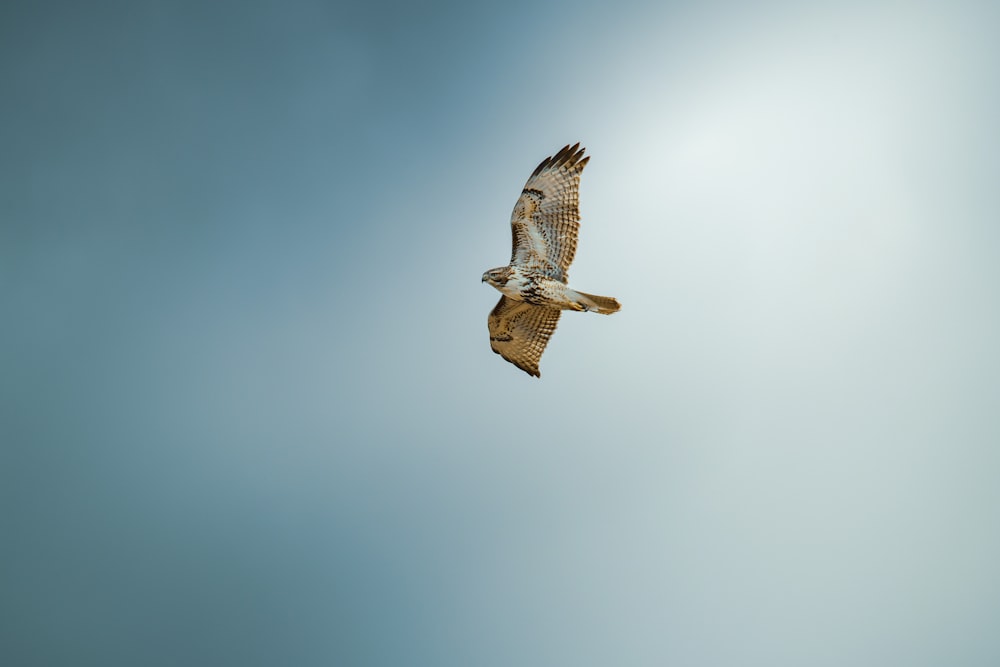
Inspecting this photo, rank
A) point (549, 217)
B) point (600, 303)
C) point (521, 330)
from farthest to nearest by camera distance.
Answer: point (521, 330) → point (549, 217) → point (600, 303)

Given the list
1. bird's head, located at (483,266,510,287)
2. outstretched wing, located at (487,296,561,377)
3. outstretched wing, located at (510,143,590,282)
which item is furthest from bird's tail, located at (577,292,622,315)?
bird's head, located at (483,266,510,287)

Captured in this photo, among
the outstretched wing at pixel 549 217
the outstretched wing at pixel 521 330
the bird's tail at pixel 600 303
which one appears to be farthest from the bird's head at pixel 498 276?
the bird's tail at pixel 600 303

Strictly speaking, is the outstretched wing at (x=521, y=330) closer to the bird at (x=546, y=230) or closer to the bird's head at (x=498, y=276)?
the bird at (x=546, y=230)

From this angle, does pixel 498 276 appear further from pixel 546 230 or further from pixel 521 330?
pixel 521 330

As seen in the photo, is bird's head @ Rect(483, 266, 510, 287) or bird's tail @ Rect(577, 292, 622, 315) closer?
bird's tail @ Rect(577, 292, 622, 315)

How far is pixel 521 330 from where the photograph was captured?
49.0ft

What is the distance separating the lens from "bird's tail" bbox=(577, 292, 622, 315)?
42.7 ft

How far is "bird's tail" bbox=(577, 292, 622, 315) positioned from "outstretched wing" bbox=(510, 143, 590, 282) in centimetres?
68

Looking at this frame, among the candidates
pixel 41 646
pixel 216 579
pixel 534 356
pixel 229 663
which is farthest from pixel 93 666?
pixel 534 356

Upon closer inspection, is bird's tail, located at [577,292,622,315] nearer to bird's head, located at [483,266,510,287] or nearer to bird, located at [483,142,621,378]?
bird, located at [483,142,621,378]

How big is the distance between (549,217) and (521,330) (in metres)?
2.48

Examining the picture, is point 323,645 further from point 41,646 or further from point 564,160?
point 564,160

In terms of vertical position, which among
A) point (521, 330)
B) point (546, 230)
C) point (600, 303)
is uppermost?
point (546, 230)

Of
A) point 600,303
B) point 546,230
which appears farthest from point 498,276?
point 600,303
